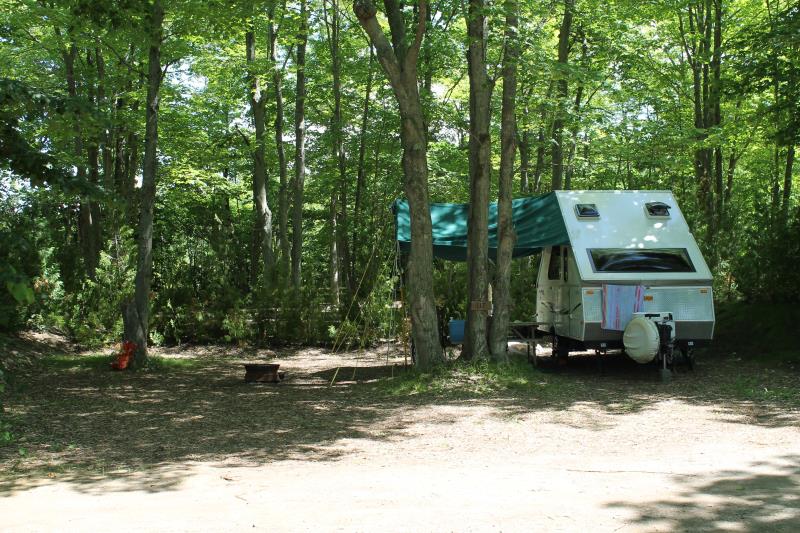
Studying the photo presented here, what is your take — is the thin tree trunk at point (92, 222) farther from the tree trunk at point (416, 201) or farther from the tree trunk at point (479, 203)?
the tree trunk at point (479, 203)

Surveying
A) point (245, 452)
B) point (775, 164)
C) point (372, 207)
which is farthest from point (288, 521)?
point (775, 164)

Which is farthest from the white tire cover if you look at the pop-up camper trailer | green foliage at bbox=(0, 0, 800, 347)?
green foliage at bbox=(0, 0, 800, 347)

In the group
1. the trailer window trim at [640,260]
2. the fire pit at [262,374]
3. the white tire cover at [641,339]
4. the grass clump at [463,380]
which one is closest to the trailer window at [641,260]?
the trailer window trim at [640,260]

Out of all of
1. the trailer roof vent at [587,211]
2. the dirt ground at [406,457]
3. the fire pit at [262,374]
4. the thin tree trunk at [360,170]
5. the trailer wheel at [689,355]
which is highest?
the thin tree trunk at [360,170]

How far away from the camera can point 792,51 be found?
1384 cm

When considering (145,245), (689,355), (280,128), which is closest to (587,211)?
(689,355)

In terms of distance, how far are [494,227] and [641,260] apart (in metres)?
3.06

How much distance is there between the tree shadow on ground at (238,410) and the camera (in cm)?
723

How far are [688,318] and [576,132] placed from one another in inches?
430

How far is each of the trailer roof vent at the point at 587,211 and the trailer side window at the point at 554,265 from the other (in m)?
0.95

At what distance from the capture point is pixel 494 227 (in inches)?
580

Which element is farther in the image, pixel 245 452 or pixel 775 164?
pixel 775 164

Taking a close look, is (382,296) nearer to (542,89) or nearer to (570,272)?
(570,272)

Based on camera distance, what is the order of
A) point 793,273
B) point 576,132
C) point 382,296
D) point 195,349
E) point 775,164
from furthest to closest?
point 775,164, point 576,132, point 195,349, point 382,296, point 793,273
